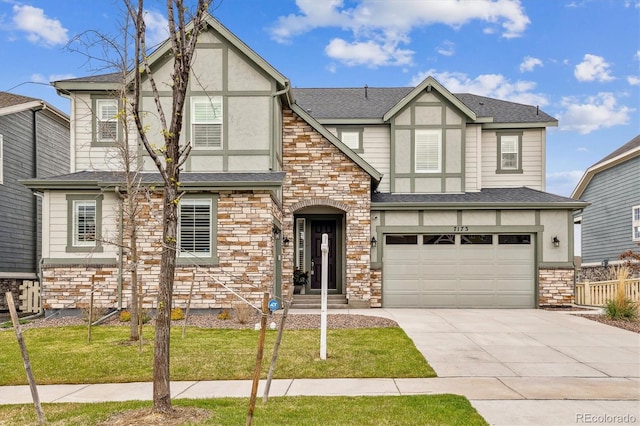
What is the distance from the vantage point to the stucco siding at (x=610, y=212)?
890 inches

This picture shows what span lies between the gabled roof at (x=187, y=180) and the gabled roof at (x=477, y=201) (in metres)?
4.20

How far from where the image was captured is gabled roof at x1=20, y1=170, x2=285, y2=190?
13804mm

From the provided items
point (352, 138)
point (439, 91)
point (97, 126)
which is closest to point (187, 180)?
point (97, 126)

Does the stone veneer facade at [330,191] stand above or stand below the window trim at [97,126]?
below

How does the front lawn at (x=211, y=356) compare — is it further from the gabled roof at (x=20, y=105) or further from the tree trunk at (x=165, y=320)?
the gabled roof at (x=20, y=105)

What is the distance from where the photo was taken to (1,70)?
1653cm

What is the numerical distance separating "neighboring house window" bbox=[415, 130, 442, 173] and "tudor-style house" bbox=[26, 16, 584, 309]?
46 mm

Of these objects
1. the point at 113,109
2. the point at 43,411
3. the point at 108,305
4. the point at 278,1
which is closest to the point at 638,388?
the point at 43,411

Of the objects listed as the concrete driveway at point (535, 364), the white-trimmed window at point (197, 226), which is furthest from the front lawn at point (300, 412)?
the white-trimmed window at point (197, 226)

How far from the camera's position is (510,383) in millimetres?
7594

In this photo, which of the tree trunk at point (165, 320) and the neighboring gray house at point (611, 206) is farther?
the neighboring gray house at point (611, 206)

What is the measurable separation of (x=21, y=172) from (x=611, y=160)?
22993 millimetres

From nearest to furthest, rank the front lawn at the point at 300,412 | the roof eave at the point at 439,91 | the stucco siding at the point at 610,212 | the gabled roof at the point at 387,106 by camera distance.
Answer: the front lawn at the point at 300,412
the roof eave at the point at 439,91
the gabled roof at the point at 387,106
the stucco siding at the point at 610,212

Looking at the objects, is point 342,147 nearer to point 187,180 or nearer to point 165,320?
point 187,180
